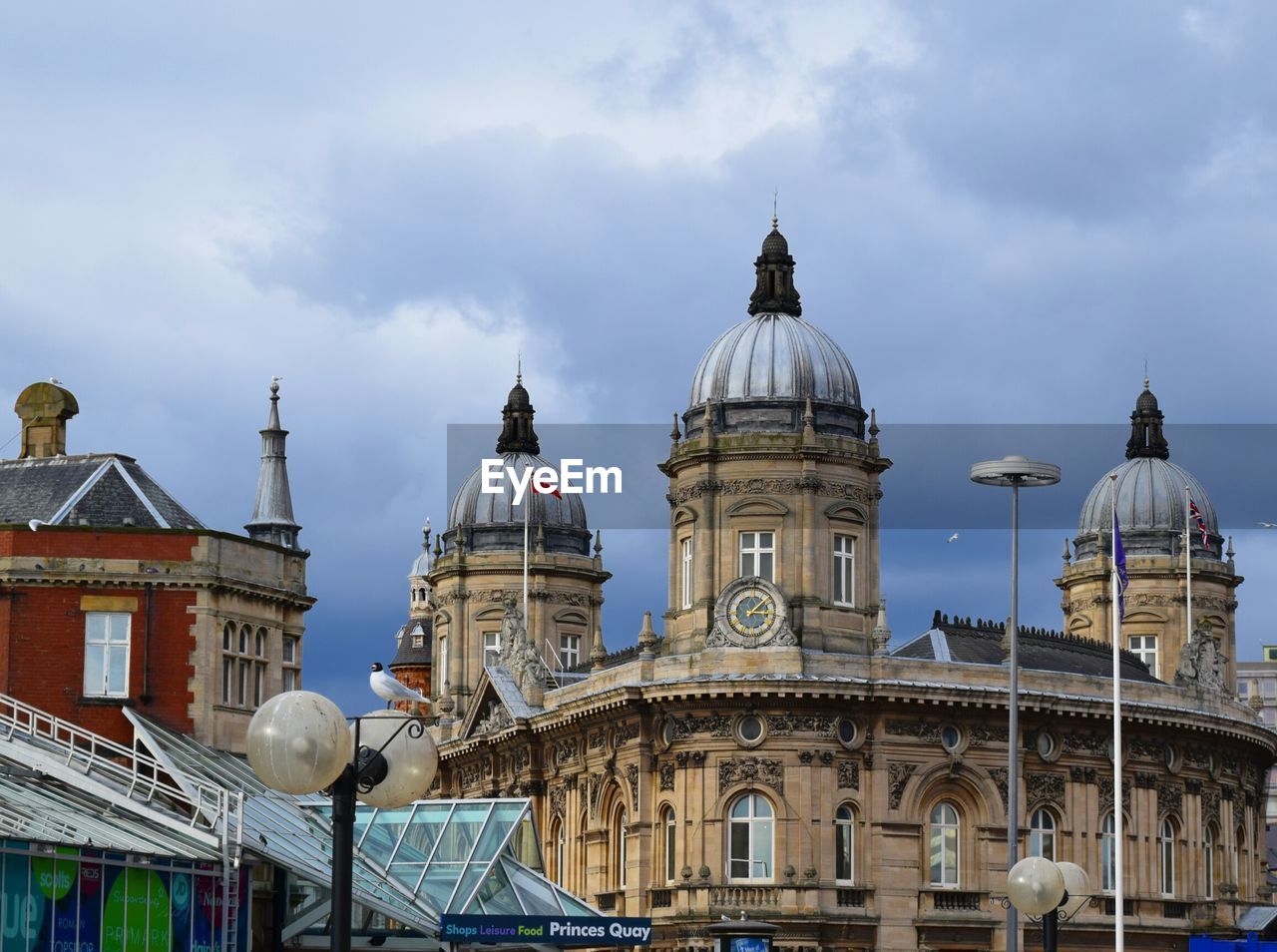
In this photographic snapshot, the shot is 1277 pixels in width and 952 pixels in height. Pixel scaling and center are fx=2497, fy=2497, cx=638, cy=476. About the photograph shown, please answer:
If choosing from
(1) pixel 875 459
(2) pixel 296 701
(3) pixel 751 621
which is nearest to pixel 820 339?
(1) pixel 875 459

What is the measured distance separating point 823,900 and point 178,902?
98.5 ft

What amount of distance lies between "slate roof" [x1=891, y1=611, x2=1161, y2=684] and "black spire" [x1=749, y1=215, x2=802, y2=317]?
37.1ft

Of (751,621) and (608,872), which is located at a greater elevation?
(751,621)

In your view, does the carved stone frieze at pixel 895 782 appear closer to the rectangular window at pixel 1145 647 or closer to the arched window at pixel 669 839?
the arched window at pixel 669 839

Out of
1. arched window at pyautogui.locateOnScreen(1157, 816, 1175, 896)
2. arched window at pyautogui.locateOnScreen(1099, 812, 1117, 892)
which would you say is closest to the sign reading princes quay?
arched window at pyautogui.locateOnScreen(1099, 812, 1117, 892)

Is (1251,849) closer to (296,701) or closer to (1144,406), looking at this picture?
(1144,406)

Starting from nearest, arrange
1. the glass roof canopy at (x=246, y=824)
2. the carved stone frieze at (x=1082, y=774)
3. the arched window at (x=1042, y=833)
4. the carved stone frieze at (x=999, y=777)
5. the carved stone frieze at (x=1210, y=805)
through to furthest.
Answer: the glass roof canopy at (x=246, y=824) < the carved stone frieze at (x=999, y=777) < the arched window at (x=1042, y=833) < the carved stone frieze at (x=1082, y=774) < the carved stone frieze at (x=1210, y=805)

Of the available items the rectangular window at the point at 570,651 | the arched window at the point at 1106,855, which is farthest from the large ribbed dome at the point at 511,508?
the arched window at the point at 1106,855

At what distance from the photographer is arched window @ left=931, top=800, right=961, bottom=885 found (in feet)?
Answer: 246

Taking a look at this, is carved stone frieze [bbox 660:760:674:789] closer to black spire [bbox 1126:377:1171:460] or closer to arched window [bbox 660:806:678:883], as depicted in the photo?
arched window [bbox 660:806:678:883]

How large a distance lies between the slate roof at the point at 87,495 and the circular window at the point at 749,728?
18.9 m

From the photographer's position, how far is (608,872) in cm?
7931

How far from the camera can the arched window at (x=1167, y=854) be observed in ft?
263

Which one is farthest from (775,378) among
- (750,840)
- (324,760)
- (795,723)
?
(324,760)
